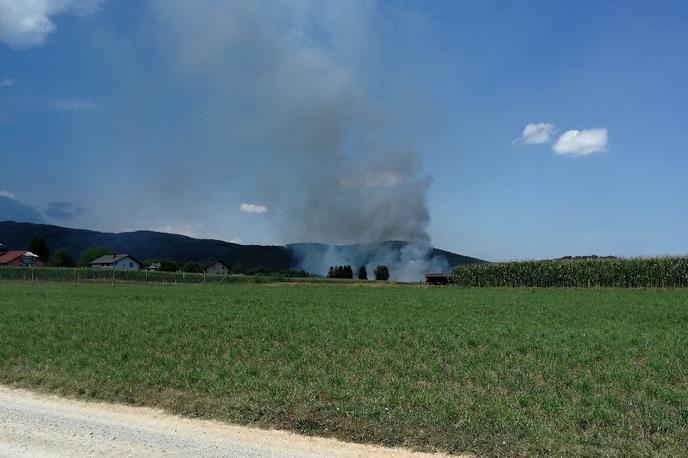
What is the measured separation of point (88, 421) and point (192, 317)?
12075 mm

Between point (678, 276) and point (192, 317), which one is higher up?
point (678, 276)

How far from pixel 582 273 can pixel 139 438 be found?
59.2 meters

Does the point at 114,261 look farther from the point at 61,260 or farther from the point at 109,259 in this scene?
the point at 61,260

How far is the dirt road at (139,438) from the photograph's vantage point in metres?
6.30

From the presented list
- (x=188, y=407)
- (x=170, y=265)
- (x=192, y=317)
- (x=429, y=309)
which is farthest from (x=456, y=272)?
(x=170, y=265)

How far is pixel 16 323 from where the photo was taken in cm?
1847

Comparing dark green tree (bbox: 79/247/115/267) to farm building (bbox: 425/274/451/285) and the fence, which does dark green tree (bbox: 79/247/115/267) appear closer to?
the fence

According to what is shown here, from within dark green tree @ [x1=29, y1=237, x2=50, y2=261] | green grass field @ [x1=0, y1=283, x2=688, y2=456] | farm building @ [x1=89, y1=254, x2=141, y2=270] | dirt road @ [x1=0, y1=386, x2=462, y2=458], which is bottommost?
dirt road @ [x1=0, y1=386, x2=462, y2=458]

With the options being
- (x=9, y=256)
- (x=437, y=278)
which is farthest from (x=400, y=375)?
(x=9, y=256)

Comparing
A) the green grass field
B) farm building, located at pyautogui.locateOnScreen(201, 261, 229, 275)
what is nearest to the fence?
the green grass field

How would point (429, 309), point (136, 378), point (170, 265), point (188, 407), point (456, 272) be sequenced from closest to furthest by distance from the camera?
point (188, 407)
point (136, 378)
point (429, 309)
point (456, 272)
point (170, 265)

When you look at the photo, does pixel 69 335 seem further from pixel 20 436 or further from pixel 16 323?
pixel 20 436

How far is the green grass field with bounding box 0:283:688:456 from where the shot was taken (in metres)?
6.99

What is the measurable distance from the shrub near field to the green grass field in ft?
128
